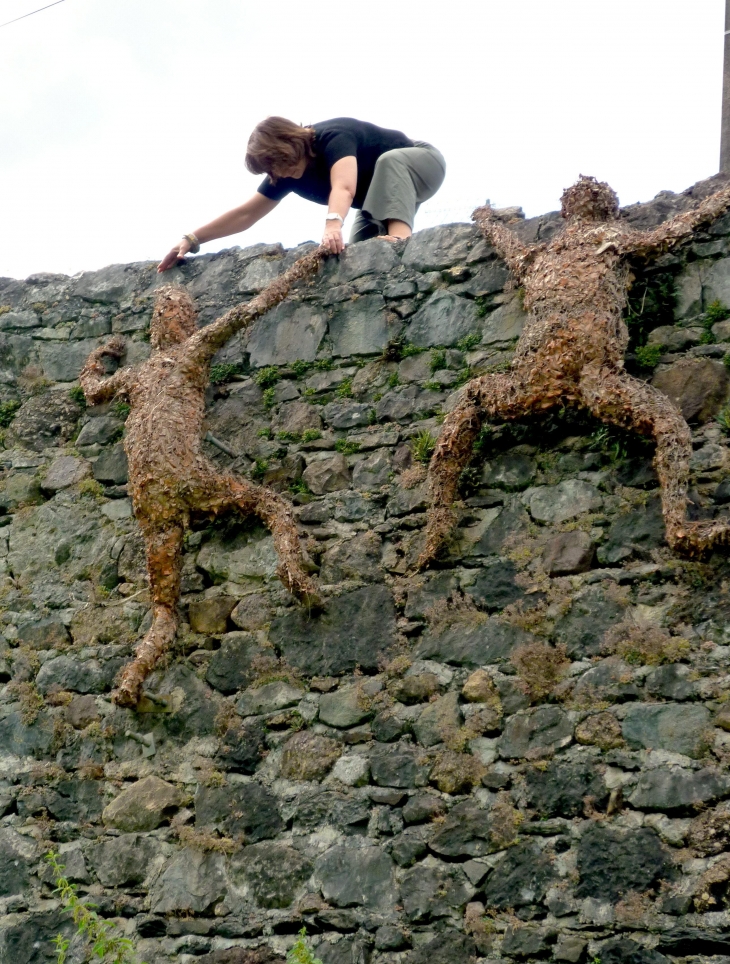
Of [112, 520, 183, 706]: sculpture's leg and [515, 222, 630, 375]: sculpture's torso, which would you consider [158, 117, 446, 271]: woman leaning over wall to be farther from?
[112, 520, 183, 706]: sculpture's leg

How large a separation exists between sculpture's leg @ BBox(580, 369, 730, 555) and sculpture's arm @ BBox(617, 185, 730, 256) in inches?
23.0

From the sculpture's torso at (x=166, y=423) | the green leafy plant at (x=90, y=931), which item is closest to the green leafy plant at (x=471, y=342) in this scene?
the sculpture's torso at (x=166, y=423)

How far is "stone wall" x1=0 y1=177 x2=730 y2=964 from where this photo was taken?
457cm

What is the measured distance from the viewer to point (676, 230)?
5.39 meters

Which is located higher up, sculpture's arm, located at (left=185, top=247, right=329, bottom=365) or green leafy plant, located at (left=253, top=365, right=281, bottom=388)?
sculpture's arm, located at (left=185, top=247, right=329, bottom=365)

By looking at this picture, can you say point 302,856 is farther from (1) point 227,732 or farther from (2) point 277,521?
(2) point 277,521

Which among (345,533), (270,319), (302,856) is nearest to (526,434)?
(345,533)

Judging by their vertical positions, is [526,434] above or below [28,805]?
above

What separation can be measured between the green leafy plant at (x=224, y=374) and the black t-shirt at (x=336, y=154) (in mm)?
1003

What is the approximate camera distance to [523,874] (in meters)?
4.57

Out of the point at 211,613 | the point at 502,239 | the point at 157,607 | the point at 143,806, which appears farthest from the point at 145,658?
the point at 502,239

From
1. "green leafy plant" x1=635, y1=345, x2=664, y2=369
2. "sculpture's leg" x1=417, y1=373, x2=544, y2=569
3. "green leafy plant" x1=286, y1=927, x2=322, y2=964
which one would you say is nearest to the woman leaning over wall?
"sculpture's leg" x1=417, y1=373, x2=544, y2=569

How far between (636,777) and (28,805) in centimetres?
255

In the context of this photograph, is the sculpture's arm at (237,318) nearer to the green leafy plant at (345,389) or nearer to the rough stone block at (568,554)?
the green leafy plant at (345,389)
